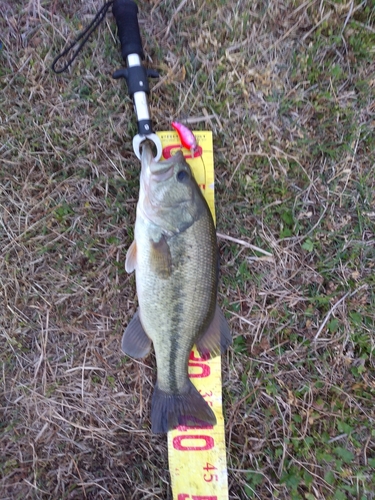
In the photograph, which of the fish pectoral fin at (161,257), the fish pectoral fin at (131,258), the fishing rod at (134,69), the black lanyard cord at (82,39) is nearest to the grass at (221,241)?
the black lanyard cord at (82,39)

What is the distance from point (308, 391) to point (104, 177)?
199cm

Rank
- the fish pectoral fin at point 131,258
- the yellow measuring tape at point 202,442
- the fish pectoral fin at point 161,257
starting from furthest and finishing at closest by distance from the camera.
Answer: the yellow measuring tape at point 202,442 → the fish pectoral fin at point 131,258 → the fish pectoral fin at point 161,257

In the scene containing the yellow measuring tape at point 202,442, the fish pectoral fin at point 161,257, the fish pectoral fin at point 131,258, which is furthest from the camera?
the yellow measuring tape at point 202,442

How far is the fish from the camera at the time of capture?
6.88ft

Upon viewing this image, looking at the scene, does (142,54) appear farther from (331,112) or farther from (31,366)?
(31,366)

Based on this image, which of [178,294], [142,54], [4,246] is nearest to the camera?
[178,294]

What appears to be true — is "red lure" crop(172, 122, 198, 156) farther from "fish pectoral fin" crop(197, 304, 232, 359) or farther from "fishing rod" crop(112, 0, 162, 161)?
"fish pectoral fin" crop(197, 304, 232, 359)

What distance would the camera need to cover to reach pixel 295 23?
254 centimetres

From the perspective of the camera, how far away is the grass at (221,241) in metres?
2.50

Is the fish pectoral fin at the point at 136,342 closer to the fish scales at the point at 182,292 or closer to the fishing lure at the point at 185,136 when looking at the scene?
the fish scales at the point at 182,292

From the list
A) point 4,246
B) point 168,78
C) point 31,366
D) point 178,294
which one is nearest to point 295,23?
point 168,78

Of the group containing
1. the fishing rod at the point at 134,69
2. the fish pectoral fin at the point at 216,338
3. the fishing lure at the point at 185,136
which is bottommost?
the fish pectoral fin at the point at 216,338

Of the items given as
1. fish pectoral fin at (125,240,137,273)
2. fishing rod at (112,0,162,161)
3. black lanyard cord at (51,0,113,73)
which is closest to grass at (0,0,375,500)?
black lanyard cord at (51,0,113,73)

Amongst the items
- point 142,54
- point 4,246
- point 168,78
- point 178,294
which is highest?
point 142,54
